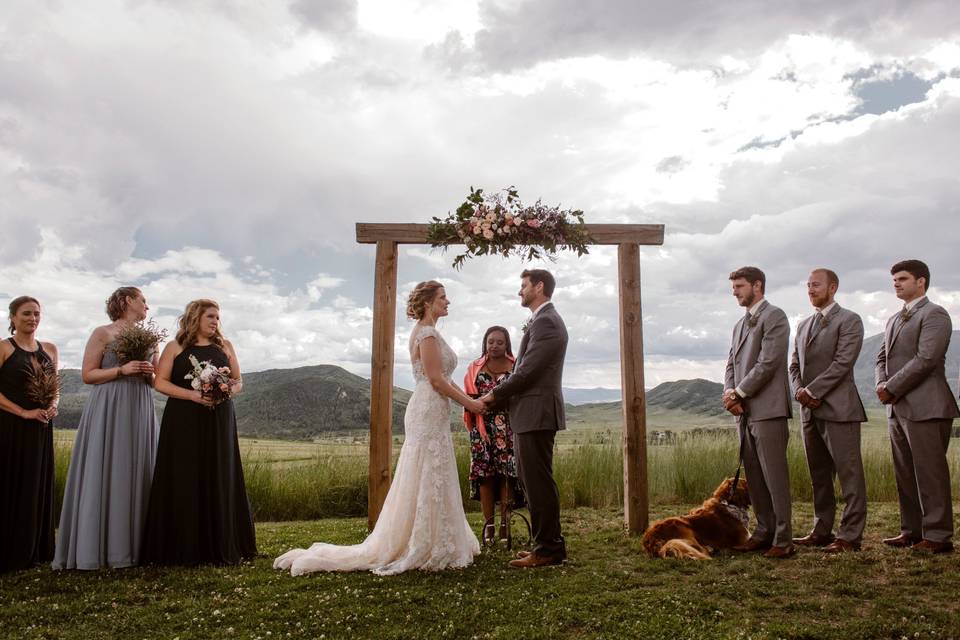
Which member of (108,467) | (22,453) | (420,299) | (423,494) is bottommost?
(423,494)

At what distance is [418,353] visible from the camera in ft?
20.6

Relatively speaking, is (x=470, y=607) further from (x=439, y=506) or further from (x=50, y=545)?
(x=50, y=545)

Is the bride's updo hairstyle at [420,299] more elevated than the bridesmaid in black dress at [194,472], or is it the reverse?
the bride's updo hairstyle at [420,299]

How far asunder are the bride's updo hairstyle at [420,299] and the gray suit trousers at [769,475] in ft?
10.0

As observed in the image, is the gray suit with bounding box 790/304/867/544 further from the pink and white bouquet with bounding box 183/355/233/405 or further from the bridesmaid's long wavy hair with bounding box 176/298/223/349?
the bridesmaid's long wavy hair with bounding box 176/298/223/349

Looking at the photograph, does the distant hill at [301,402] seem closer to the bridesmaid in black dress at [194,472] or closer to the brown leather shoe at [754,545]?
the bridesmaid in black dress at [194,472]

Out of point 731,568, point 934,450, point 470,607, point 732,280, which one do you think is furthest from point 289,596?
point 934,450

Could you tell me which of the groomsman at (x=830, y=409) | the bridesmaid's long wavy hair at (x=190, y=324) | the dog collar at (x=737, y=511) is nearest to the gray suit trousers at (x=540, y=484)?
the dog collar at (x=737, y=511)

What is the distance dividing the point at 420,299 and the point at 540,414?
1.45 metres

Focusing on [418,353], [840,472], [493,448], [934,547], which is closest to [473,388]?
[493,448]

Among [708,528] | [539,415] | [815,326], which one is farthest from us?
[815,326]

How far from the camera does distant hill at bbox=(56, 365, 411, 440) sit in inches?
2360

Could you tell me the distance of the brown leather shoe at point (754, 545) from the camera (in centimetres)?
651

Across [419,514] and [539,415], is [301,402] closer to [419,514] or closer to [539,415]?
[419,514]
